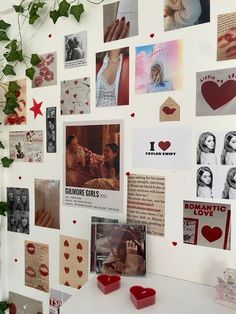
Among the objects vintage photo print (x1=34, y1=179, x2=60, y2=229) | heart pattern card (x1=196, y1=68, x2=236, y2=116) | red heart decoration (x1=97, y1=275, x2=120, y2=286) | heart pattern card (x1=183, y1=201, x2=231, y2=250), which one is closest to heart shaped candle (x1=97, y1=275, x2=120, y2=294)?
red heart decoration (x1=97, y1=275, x2=120, y2=286)

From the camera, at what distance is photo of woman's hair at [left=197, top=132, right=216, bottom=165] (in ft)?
3.13

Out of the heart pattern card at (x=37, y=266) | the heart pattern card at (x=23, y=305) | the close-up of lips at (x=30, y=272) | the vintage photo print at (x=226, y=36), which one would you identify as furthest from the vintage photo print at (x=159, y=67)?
the heart pattern card at (x=23, y=305)

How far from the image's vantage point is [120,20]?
1093 mm

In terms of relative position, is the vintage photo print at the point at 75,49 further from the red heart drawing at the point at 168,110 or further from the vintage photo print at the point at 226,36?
the vintage photo print at the point at 226,36

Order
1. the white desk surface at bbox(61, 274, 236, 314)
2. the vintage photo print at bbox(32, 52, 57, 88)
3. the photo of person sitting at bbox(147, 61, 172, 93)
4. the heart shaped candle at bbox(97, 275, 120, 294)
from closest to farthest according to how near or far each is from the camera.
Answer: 1. the white desk surface at bbox(61, 274, 236, 314)
2. the heart shaped candle at bbox(97, 275, 120, 294)
3. the photo of person sitting at bbox(147, 61, 172, 93)
4. the vintage photo print at bbox(32, 52, 57, 88)

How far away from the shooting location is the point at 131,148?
3.56 feet

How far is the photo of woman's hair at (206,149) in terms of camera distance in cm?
95

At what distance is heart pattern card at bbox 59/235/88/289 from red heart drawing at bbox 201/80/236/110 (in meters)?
0.69

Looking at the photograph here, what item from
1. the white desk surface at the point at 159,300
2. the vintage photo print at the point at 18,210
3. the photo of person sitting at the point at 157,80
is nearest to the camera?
the white desk surface at the point at 159,300

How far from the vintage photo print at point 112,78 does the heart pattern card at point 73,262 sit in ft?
1.81

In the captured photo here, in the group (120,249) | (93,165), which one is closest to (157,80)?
(93,165)

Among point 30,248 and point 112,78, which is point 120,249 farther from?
point 112,78

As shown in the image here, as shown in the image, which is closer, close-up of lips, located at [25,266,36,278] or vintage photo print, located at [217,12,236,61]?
vintage photo print, located at [217,12,236,61]

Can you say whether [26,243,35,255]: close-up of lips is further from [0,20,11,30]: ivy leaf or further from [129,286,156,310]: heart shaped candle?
[0,20,11,30]: ivy leaf
